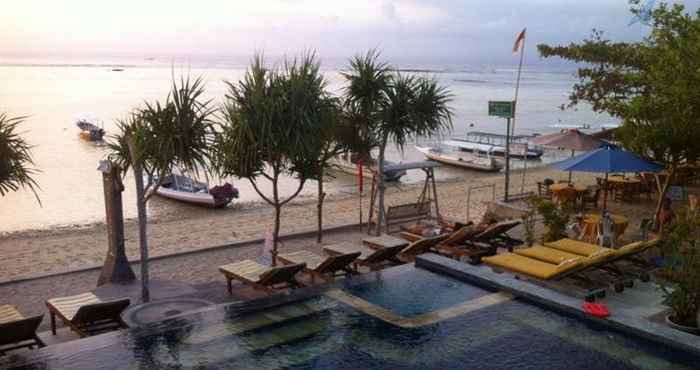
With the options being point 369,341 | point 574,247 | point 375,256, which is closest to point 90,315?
point 369,341

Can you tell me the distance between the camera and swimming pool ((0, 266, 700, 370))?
5.81 meters

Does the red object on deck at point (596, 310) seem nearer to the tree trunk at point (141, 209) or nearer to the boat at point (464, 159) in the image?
the tree trunk at point (141, 209)

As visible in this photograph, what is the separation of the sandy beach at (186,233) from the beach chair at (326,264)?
3.26 m

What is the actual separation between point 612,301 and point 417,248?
3.00 meters

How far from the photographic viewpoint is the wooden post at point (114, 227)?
898cm

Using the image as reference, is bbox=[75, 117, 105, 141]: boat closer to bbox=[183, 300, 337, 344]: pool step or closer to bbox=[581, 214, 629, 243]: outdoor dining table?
bbox=[581, 214, 629, 243]: outdoor dining table

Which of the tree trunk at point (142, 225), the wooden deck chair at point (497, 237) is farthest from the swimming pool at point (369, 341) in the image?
the wooden deck chair at point (497, 237)

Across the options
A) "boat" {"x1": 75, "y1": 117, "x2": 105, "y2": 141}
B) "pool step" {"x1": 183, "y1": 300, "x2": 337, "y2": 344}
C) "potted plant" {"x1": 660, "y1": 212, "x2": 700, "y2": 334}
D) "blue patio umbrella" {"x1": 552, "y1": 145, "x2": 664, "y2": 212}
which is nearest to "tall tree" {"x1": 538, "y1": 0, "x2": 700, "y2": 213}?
"blue patio umbrella" {"x1": 552, "y1": 145, "x2": 664, "y2": 212}

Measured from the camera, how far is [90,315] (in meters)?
6.84

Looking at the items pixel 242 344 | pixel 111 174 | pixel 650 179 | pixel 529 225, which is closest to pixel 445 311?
pixel 242 344

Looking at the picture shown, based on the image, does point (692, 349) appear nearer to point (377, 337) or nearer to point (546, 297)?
point (546, 297)

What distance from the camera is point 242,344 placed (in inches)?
243

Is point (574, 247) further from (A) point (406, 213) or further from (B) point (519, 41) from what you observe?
(B) point (519, 41)

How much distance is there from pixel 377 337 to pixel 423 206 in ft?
23.7
